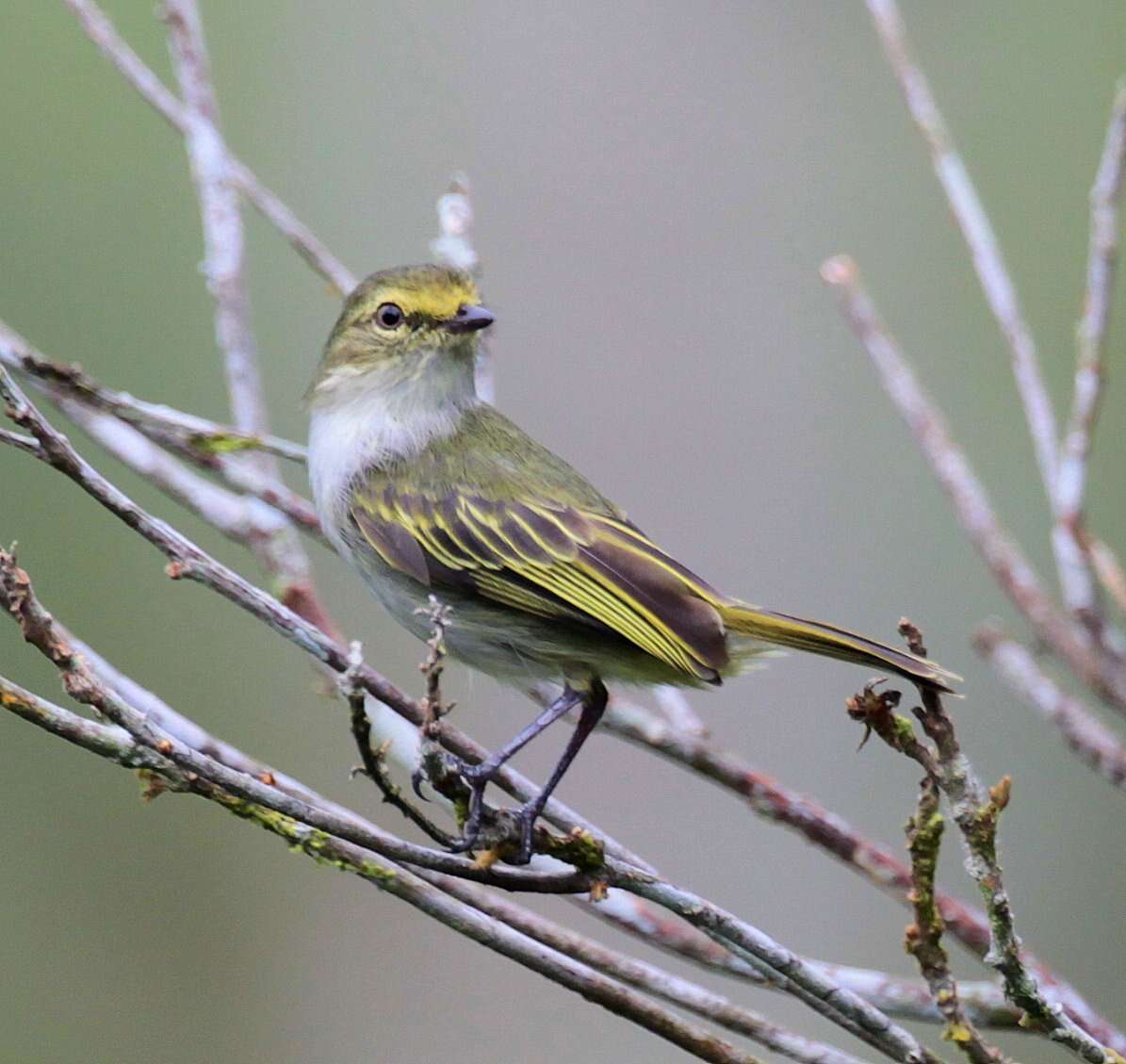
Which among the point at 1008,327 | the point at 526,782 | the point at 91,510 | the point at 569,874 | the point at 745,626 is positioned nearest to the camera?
the point at 569,874

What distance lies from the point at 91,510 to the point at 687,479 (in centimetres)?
324

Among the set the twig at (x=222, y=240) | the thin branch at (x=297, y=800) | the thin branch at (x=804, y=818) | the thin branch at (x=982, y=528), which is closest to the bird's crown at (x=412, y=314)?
the twig at (x=222, y=240)

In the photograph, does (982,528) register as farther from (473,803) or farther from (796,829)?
(473,803)

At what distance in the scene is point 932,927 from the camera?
7.17 feet

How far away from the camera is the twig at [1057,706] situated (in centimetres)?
299

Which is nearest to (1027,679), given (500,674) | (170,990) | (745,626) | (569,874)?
(745,626)

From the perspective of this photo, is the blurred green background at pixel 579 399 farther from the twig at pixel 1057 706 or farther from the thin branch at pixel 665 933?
the thin branch at pixel 665 933

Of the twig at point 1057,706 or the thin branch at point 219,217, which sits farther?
the thin branch at point 219,217

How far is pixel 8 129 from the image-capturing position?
7.94 m

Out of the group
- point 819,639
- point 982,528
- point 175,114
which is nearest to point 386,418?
point 175,114

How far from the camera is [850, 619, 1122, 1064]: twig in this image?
80.6 inches

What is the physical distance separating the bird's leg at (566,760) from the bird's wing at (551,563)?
0.19 metres

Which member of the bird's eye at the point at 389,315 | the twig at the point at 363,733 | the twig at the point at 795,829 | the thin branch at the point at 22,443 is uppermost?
the bird's eye at the point at 389,315

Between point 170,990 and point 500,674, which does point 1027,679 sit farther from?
point 170,990
